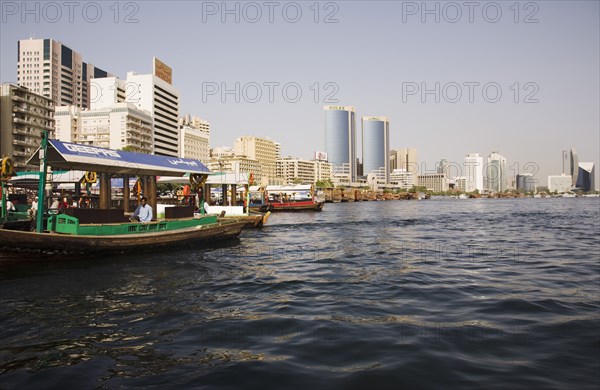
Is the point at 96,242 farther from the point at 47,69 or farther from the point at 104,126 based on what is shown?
the point at 47,69

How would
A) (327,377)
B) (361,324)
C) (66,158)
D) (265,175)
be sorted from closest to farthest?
1. (327,377)
2. (361,324)
3. (66,158)
4. (265,175)

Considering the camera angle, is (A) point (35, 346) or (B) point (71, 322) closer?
(A) point (35, 346)

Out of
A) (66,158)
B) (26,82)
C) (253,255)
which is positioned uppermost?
(26,82)

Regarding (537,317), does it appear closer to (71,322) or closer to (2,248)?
(71,322)

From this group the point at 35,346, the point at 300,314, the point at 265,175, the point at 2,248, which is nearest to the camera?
the point at 35,346

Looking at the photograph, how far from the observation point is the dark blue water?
5148mm

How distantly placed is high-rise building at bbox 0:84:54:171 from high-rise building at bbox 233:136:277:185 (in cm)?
10356

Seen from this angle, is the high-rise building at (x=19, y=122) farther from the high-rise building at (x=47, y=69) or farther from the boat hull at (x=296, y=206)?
the high-rise building at (x=47, y=69)

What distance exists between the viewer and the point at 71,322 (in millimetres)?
7508

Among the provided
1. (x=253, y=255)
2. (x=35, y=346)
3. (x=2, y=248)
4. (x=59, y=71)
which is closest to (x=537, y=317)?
(x=35, y=346)

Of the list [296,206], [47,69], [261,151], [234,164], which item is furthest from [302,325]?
[261,151]

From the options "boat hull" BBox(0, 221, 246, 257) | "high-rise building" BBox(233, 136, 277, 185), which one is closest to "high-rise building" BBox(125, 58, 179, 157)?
"high-rise building" BBox(233, 136, 277, 185)

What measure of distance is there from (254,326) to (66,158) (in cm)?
1061

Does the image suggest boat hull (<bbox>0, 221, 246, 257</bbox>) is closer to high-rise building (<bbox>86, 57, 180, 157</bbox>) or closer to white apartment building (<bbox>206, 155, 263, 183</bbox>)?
high-rise building (<bbox>86, 57, 180, 157</bbox>)
